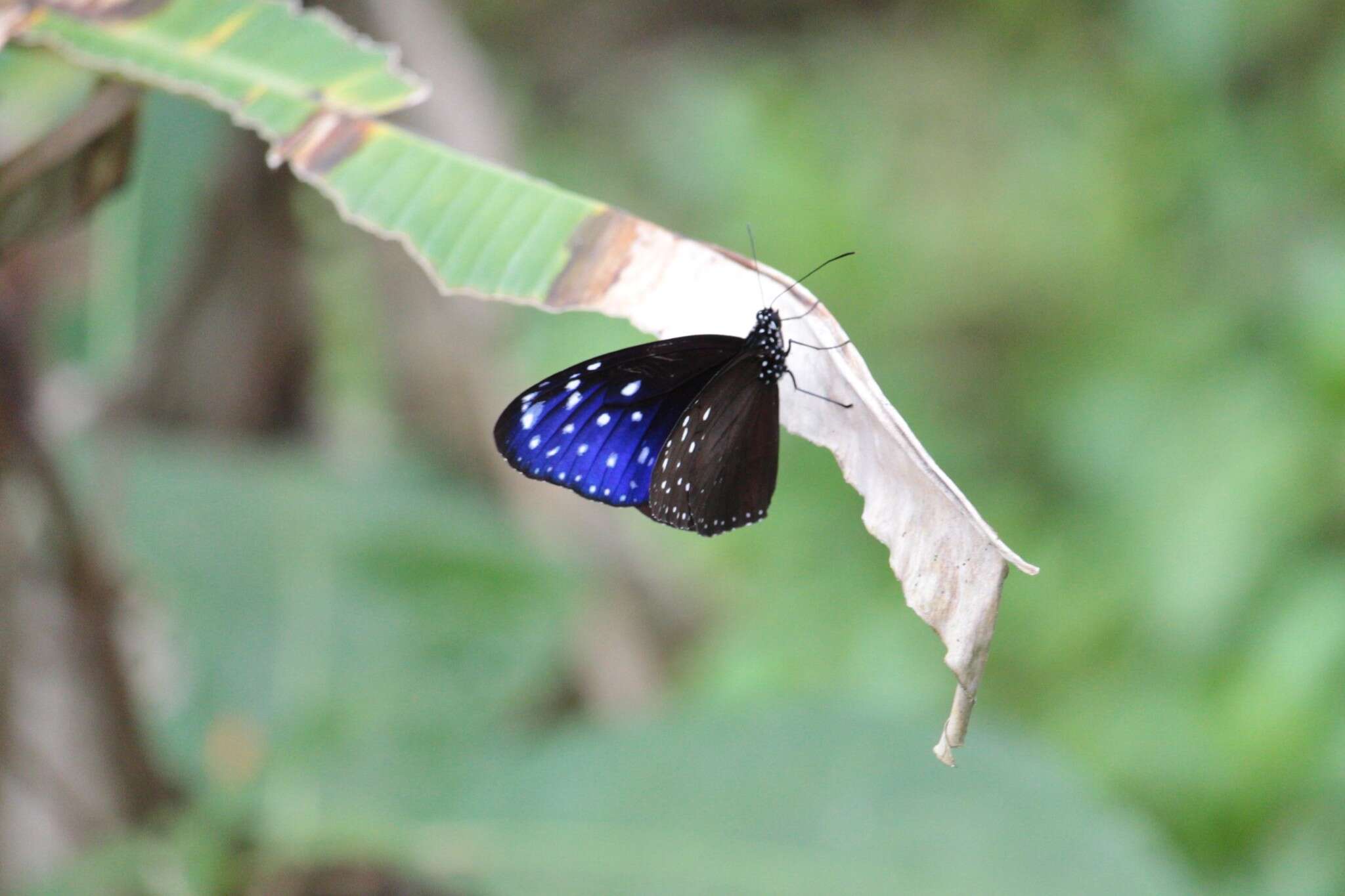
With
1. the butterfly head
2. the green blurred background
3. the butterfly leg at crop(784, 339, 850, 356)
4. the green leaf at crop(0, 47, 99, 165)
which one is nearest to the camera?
the butterfly leg at crop(784, 339, 850, 356)

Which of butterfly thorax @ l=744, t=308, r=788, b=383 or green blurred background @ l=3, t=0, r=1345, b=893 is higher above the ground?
butterfly thorax @ l=744, t=308, r=788, b=383

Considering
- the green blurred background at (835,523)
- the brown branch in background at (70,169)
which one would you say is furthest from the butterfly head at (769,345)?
the green blurred background at (835,523)

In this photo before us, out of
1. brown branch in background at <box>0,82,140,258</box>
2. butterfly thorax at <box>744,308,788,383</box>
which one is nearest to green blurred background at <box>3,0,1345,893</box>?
brown branch in background at <box>0,82,140,258</box>

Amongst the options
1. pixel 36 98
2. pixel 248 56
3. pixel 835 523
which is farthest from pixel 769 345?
pixel 835 523

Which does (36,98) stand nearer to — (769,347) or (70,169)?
(70,169)

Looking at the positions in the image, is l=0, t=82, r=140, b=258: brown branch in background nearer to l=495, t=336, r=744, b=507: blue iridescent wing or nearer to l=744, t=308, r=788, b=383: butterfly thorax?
l=495, t=336, r=744, b=507: blue iridescent wing

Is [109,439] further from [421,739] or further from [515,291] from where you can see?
[515,291]

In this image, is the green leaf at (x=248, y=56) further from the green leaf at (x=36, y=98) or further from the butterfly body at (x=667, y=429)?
the green leaf at (x=36, y=98)
